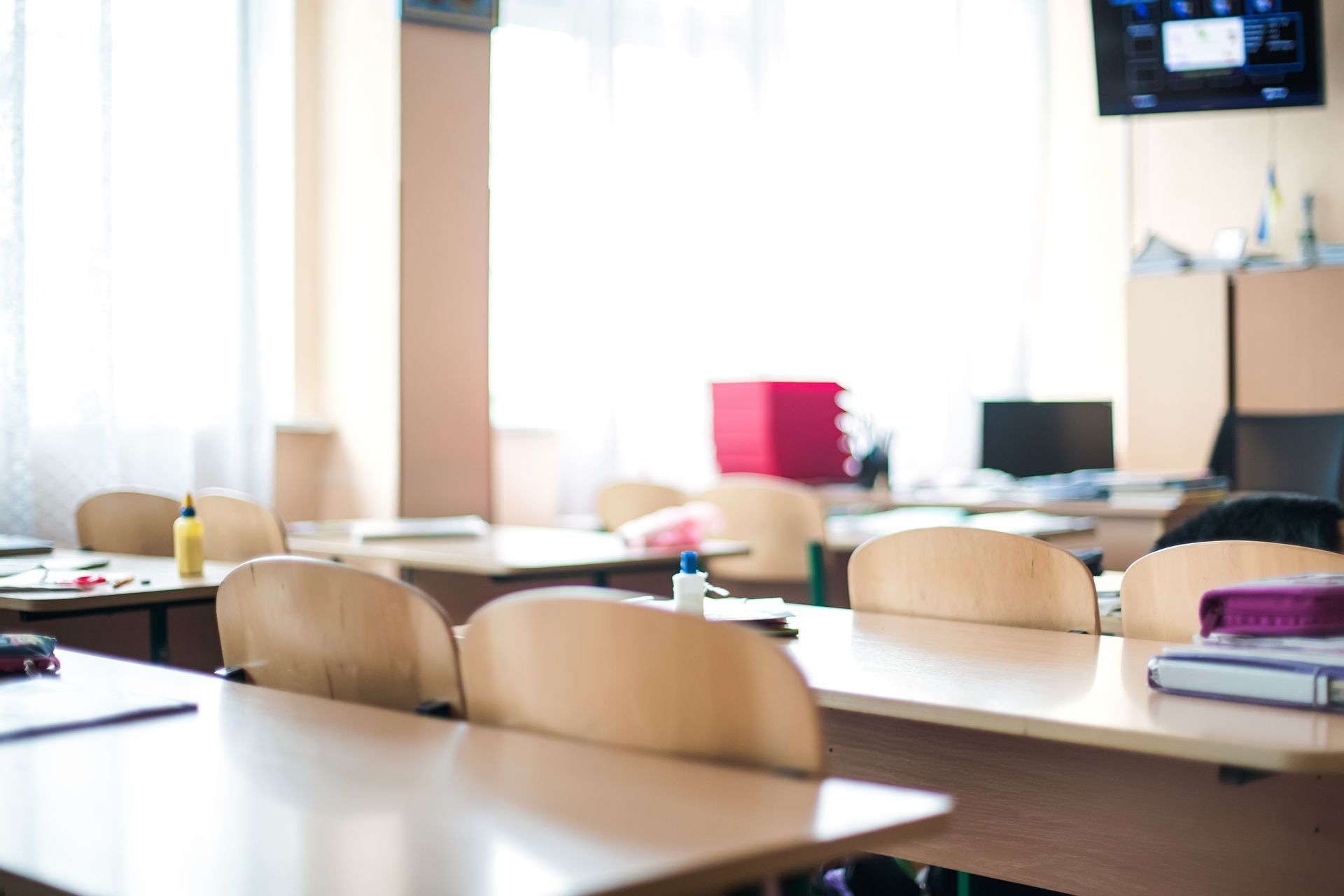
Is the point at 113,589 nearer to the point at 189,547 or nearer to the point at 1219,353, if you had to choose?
the point at 189,547

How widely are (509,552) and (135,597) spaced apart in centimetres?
94

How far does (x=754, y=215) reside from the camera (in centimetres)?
566

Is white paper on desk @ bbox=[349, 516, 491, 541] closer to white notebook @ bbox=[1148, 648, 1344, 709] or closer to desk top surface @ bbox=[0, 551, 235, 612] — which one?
desk top surface @ bbox=[0, 551, 235, 612]

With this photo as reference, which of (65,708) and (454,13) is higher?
(454,13)

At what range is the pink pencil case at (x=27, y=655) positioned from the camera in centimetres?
157

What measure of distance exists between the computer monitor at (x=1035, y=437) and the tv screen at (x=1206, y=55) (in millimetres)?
1265

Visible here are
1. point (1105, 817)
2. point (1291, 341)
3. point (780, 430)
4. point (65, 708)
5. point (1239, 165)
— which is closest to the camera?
point (65, 708)

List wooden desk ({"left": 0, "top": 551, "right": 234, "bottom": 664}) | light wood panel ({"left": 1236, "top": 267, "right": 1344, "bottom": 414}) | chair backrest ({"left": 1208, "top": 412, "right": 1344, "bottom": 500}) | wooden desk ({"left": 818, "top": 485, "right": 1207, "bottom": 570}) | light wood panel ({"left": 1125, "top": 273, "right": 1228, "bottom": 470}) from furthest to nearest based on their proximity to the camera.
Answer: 1. light wood panel ({"left": 1125, "top": 273, "right": 1228, "bottom": 470})
2. light wood panel ({"left": 1236, "top": 267, "right": 1344, "bottom": 414})
3. chair backrest ({"left": 1208, "top": 412, "right": 1344, "bottom": 500})
4. wooden desk ({"left": 818, "top": 485, "right": 1207, "bottom": 570})
5. wooden desk ({"left": 0, "top": 551, "right": 234, "bottom": 664})

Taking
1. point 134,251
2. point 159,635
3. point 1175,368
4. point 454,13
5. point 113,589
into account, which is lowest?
point 159,635

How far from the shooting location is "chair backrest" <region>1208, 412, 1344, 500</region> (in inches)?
166

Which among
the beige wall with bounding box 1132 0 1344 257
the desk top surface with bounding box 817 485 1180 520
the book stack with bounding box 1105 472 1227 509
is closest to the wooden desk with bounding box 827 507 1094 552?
the desk top surface with bounding box 817 485 1180 520

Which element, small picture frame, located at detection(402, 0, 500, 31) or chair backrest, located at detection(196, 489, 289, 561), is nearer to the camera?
chair backrest, located at detection(196, 489, 289, 561)

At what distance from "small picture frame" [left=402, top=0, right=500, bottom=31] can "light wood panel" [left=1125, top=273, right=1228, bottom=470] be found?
107 inches

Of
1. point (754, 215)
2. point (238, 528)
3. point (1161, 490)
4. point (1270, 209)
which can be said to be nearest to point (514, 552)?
point (238, 528)
